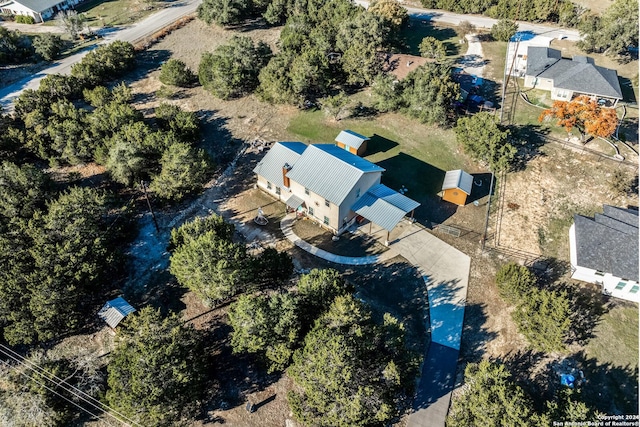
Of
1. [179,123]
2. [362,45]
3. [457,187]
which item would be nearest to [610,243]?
[457,187]

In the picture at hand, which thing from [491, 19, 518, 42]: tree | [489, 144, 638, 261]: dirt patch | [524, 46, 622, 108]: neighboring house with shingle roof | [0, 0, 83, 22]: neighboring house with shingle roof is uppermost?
[0, 0, 83, 22]: neighboring house with shingle roof

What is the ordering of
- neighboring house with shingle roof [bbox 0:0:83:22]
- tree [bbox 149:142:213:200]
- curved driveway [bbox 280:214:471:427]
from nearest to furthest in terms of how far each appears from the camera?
curved driveway [bbox 280:214:471:427]
tree [bbox 149:142:213:200]
neighboring house with shingle roof [bbox 0:0:83:22]

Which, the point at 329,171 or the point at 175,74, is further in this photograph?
the point at 175,74

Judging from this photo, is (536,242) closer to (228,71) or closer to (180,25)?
(228,71)

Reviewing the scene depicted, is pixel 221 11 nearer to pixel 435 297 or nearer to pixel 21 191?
pixel 21 191

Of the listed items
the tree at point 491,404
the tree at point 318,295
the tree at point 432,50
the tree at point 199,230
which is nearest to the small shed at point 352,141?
the tree at point 199,230

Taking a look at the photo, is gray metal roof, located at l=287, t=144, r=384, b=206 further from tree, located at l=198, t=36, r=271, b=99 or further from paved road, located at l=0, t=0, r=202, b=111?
paved road, located at l=0, t=0, r=202, b=111

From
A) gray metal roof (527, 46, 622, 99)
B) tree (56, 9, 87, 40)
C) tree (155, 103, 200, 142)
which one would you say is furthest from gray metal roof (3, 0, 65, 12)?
gray metal roof (527, 46, 622, 99)

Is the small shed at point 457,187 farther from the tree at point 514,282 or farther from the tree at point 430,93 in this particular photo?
the tree at point 430,93
